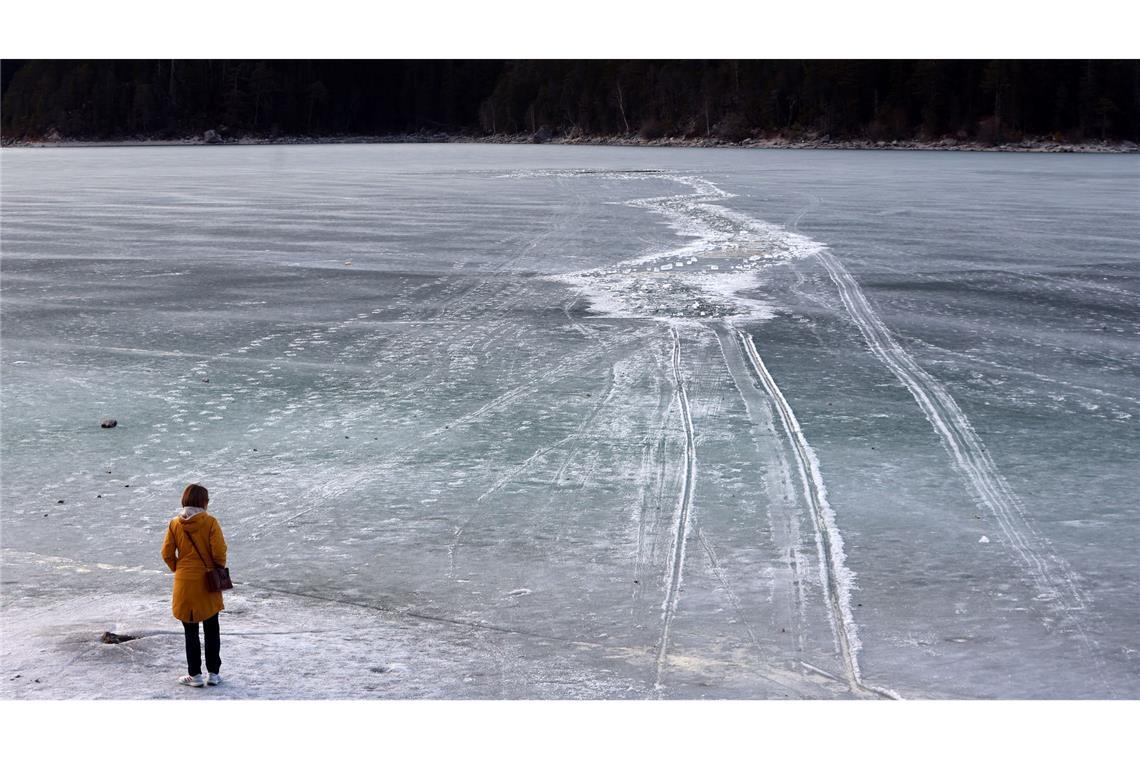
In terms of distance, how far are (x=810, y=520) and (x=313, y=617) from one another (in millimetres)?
3152

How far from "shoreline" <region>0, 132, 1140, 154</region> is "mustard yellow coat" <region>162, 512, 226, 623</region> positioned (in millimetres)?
60344

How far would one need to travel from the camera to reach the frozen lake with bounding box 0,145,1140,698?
6000 mm

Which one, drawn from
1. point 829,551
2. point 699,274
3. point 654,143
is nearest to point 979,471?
point 829,551

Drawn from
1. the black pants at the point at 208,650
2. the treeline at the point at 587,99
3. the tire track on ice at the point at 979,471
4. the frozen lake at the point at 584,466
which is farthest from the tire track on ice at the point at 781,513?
the treeline at the point at 587,99

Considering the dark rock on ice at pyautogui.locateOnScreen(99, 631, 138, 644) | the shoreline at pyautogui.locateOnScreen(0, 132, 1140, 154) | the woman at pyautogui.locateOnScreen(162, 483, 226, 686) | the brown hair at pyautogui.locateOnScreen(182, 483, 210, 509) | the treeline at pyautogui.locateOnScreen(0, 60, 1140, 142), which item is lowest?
the dark rock on ice at pyautogui.locateOnScreen(99, 631, 138, 644)

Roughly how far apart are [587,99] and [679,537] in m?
77.5

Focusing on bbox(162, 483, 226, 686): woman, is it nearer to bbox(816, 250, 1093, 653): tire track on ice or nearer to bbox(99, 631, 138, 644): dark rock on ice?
bbox(99, 631, 138, 644): dark rock on ice

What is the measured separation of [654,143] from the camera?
81.3m

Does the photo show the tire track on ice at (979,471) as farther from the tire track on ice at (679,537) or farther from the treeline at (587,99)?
the treeline at (587,99)

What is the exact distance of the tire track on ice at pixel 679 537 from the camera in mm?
6098

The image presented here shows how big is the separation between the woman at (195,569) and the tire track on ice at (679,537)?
1.94 m

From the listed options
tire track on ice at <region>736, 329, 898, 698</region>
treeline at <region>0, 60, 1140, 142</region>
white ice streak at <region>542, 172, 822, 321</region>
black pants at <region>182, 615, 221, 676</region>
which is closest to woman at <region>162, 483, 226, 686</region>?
black pants at <region>182, 615, 221, 676</region>

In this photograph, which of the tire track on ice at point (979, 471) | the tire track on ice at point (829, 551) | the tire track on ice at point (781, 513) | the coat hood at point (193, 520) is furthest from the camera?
the tire track on ice at point (979, 471)

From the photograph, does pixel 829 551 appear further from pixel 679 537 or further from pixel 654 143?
pixel 654 143
